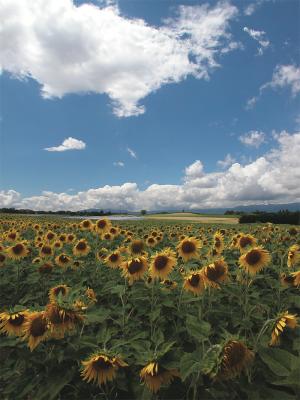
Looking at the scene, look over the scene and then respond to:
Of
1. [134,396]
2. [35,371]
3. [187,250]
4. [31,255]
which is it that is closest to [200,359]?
[134,396]

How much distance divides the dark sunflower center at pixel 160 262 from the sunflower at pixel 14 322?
2.22m

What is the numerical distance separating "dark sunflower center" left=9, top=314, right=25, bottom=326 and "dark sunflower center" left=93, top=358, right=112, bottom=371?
4.67 feet

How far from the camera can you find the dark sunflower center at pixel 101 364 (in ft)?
12.0

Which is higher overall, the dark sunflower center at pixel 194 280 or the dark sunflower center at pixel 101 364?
the dark sunflower center at pixel 194 280

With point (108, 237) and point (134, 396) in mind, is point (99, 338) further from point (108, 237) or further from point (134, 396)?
point (108, 237)

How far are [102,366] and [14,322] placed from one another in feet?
5.01

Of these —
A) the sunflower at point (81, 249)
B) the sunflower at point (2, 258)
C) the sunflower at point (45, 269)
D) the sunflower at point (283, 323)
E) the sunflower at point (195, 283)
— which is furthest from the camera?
the sunflower at point (81, 249)

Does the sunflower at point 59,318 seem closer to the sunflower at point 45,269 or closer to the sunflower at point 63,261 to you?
the sunflower at point 45,269

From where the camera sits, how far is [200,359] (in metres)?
3.52

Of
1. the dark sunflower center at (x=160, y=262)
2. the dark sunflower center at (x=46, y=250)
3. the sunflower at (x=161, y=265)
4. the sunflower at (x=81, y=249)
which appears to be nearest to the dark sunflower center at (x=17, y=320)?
the sunflower at (x=161, y=265)

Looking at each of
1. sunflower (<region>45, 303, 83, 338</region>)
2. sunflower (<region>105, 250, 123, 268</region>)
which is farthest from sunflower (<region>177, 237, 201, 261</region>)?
sunflower (<region>45, 303, 83, 338</region>)

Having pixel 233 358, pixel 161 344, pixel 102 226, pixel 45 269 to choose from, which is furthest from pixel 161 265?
pixel 102 226

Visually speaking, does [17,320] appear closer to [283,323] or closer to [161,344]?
[161,344]

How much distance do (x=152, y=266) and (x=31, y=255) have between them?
6.14m
